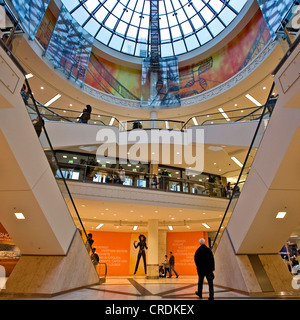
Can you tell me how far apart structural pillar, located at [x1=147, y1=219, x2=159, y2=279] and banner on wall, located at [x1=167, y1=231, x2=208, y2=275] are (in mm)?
3973

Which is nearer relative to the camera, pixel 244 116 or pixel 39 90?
pixel 244 116

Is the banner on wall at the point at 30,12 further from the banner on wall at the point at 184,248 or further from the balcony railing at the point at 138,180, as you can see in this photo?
the banner on wall at the point at 184,248

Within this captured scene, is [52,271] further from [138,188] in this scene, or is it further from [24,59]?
[24,59]

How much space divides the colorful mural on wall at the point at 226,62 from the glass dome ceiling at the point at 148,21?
1.88m

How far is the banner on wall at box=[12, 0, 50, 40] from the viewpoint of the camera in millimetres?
10359

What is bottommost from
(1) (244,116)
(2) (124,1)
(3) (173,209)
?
(3) (173,209)

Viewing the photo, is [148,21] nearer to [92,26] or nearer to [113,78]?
[92,26]

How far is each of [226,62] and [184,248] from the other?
50.4 feet

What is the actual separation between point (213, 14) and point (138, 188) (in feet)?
55.3

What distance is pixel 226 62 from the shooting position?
18.3m

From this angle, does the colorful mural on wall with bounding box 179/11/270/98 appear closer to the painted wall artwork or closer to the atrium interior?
the atrium interior

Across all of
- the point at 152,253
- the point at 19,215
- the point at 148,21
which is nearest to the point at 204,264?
the point at 19,215
